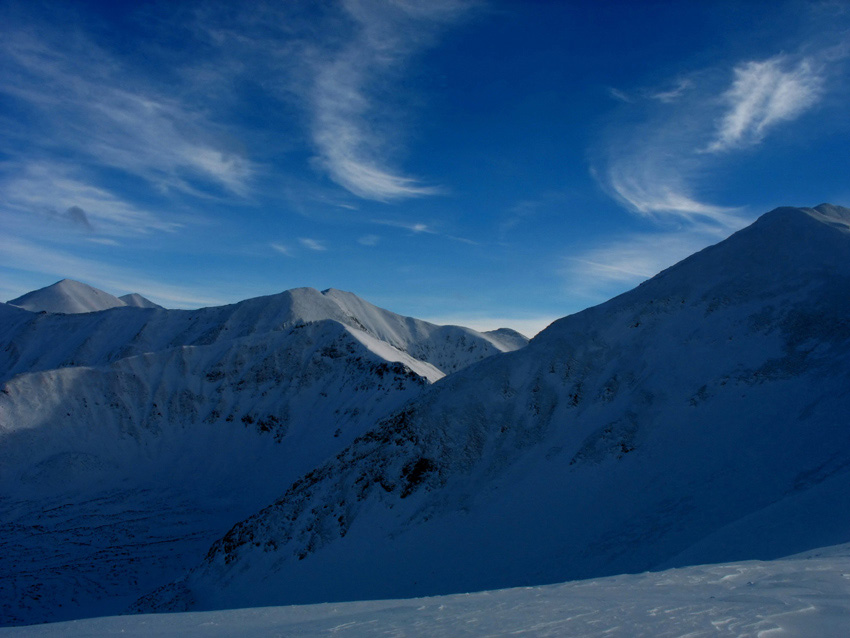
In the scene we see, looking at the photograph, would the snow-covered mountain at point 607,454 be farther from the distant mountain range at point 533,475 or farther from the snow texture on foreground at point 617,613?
the snow texture on foreground at point 617,613

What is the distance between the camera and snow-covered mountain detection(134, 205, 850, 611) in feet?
84.1

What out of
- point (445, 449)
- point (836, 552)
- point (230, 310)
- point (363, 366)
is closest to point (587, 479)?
point (445, 449)

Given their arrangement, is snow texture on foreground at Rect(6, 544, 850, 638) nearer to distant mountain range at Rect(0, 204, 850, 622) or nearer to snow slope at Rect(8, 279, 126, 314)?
distant mountain range at Rect(0, 204, 850, 622)

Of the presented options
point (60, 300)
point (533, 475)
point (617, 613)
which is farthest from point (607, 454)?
point (60, 300)

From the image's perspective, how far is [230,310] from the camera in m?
132

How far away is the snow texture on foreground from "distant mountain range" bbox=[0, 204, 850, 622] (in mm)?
6799

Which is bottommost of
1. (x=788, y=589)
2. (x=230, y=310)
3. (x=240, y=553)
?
(x=240, y=553)

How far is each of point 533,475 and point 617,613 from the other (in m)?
27.9

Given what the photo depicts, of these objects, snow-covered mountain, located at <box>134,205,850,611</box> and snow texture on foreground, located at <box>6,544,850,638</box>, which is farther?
snow-covered mountain, located at <box>134,205,850,611</box>

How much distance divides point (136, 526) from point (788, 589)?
67938 mm

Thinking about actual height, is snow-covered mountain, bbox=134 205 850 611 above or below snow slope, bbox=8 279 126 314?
below

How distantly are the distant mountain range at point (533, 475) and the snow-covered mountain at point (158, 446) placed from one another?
1.33ft

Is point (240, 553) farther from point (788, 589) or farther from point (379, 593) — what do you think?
point (788, 589)

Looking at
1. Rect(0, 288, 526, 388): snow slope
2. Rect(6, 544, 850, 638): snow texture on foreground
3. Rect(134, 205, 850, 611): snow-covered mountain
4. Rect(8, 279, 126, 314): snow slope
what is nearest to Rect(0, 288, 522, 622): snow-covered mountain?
Rect(134, 205, 850, 611): snow-covered mountain
